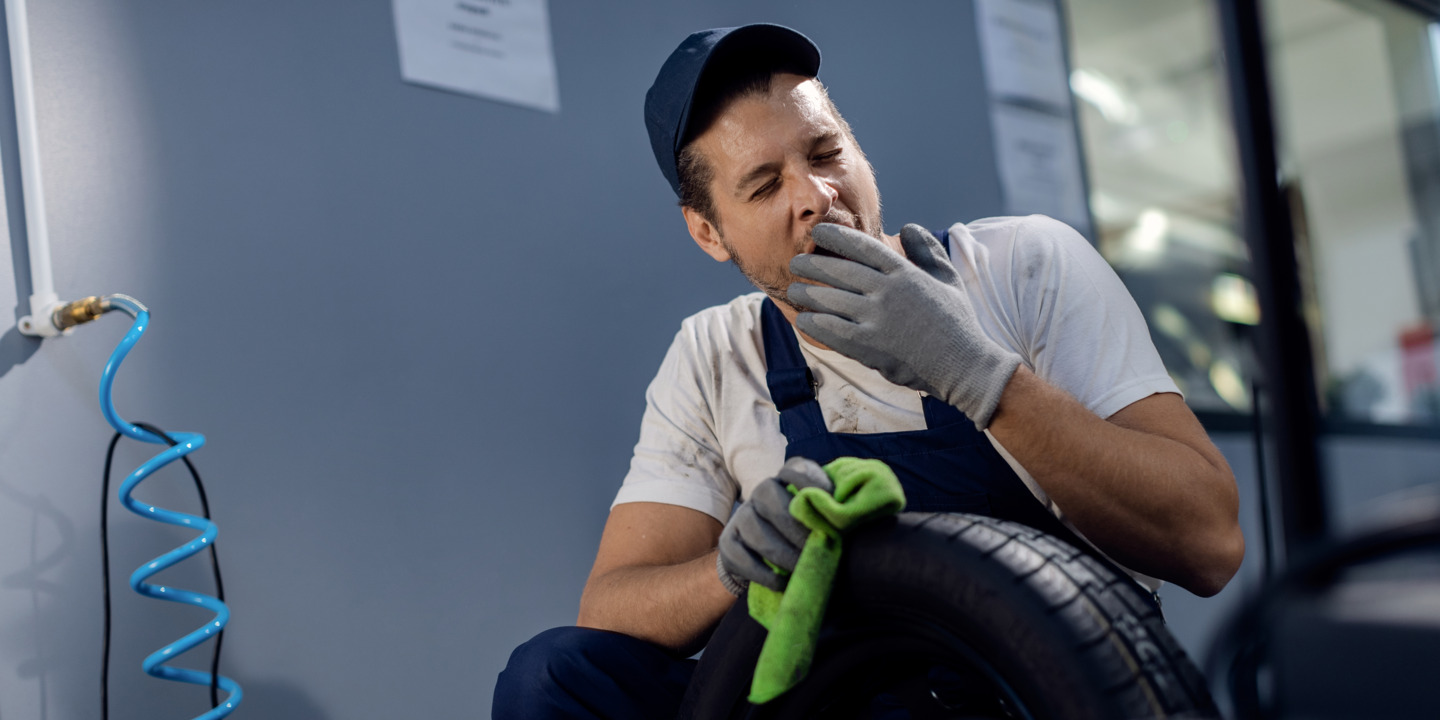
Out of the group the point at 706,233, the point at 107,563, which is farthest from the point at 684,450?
the point at 107,563

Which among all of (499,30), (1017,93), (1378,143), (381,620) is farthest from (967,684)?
(1378,143)

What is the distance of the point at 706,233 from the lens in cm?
131

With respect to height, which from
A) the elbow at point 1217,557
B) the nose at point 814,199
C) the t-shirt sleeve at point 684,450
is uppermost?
the nose at point 814,199

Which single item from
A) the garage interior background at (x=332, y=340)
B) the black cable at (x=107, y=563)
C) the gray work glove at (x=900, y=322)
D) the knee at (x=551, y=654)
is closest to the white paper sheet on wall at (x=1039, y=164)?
the garage interior background at (x=332, y=340)

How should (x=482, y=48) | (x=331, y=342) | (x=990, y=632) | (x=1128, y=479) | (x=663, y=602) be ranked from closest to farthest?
(x=990, y=632) < (x=1128, y=479) < (x=663, y=602) < (x=331, y=342) < (x=482, y=48)

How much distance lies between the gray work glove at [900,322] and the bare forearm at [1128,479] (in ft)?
0.12

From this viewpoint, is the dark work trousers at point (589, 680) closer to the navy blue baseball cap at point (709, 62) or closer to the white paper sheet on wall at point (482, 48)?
the navy blue baseball cap at point (709, 62)

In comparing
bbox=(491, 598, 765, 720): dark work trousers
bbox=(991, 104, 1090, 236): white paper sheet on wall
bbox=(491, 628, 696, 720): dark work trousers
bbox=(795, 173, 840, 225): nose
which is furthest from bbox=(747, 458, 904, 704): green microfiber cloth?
bbox=(991, 104, 1090, 236): white paper sheet on wall

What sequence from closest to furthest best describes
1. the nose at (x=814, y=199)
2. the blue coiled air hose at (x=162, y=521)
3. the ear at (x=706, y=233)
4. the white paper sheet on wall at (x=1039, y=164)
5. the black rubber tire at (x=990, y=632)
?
the black rubber tire at (x=990, y=632) < the blue coiled air hose at (x=162, y=521) < the nose at (x=814, y=199) < the ear at (x=706, y=233) < the white paper sheet on wall at (x=1039, y=164)

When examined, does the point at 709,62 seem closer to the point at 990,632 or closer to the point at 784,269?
the point at 784,269

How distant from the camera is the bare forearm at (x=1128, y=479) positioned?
0.91 m

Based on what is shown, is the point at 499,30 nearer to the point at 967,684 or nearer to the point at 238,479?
the point at 238,479

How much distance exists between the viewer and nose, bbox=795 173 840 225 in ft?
3.67

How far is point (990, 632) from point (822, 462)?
46 cm
